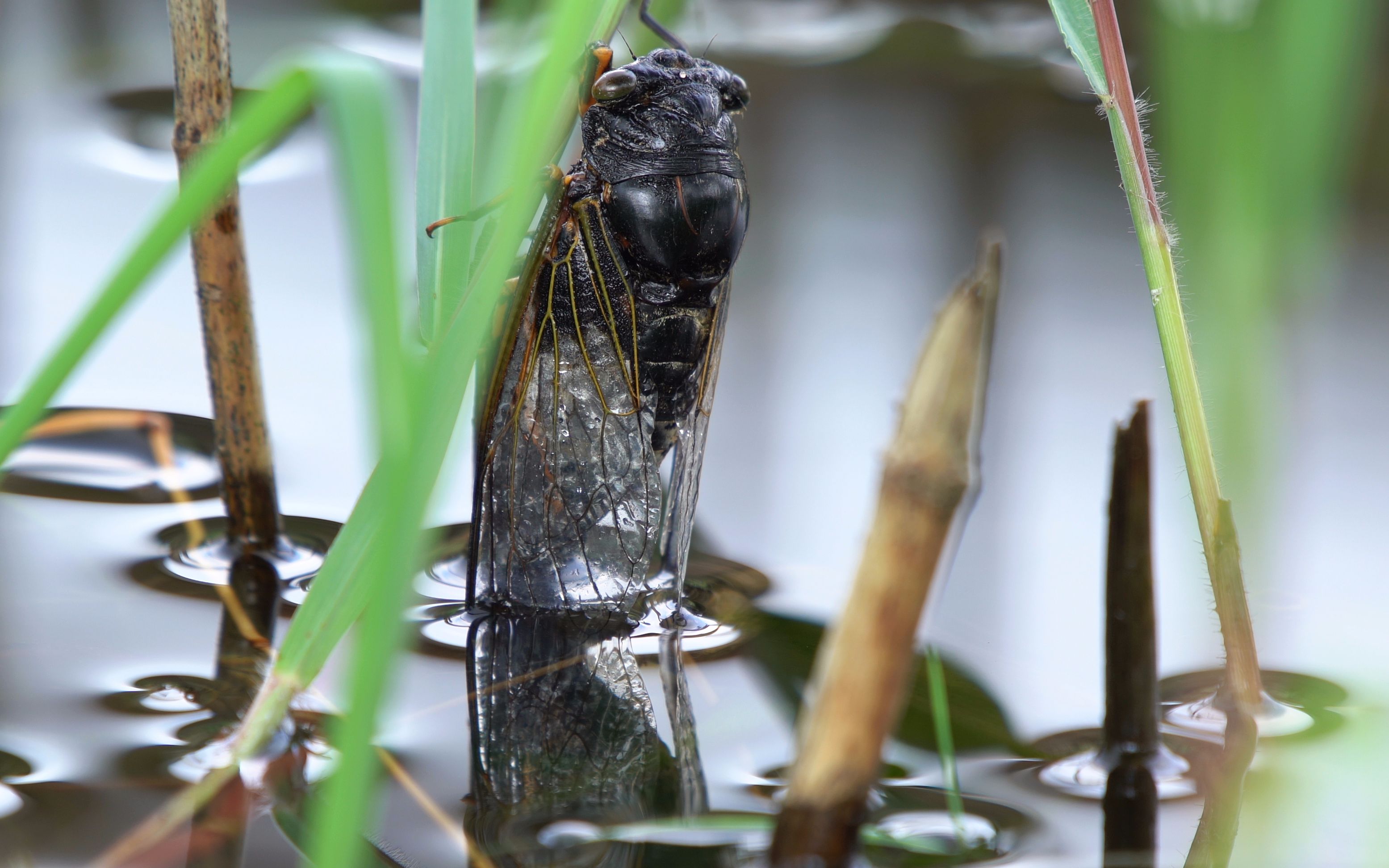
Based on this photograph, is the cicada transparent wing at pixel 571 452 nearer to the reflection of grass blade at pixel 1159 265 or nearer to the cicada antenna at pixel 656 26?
the cicada antenna at pixel 656 26

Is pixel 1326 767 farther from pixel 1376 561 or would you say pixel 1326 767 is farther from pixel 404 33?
pixel 404 33

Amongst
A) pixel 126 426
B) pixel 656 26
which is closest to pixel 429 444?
pixel 656 26

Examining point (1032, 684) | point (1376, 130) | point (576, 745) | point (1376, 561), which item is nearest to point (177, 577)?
point (576, 745)

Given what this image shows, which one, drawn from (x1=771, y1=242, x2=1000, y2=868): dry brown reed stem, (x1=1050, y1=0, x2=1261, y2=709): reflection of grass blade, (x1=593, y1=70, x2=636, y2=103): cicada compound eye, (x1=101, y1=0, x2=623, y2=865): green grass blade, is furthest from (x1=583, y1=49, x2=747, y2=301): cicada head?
(x1=771, y1=242, x2=1000, y2=868): dry brown reed stem

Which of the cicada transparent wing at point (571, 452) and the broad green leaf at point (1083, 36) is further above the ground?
the broad green leaf at point (1083, 36)

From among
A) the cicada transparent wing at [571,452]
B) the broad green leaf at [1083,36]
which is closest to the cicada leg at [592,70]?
the cicada transparent wing at [571,452]
